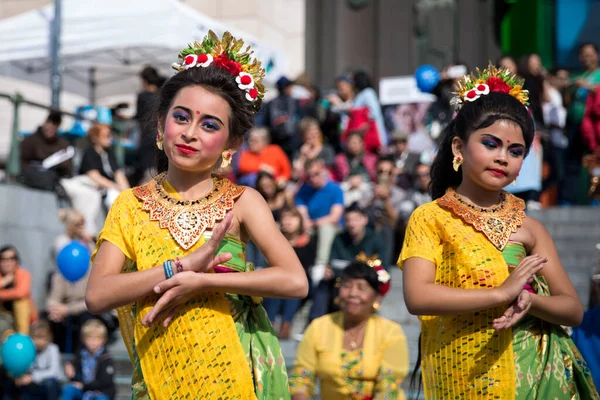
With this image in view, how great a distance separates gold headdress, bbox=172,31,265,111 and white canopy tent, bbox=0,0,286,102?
26.8 ft

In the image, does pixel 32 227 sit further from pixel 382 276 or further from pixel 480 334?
pixel 480 334

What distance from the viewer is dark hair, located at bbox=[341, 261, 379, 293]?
648cm

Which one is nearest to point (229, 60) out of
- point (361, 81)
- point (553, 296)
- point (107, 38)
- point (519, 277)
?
point (519, 277)

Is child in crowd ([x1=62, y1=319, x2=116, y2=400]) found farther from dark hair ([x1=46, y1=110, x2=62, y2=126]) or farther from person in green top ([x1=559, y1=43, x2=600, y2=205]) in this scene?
person in green top ([x1=559, y1=43, x2=600, y2=205])

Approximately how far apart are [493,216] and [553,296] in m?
0.36

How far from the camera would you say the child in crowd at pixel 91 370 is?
315 inches

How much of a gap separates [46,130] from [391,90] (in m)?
4.24

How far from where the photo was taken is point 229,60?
12.5 ft

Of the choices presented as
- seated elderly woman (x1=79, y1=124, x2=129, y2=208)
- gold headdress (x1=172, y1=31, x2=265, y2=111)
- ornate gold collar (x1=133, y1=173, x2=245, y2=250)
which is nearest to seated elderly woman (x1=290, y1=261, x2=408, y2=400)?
ornate gold collar (x1=133, y1=173, x2=245, y2=250)

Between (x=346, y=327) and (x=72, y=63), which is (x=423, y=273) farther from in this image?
(x=72, y=63)

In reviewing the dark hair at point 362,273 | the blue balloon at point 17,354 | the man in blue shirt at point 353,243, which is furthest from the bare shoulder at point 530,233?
the blue balloon at point 17,354

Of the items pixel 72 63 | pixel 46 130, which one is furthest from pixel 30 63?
pixel 46 130

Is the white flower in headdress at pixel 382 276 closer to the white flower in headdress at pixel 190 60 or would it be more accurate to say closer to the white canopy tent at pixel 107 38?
the white flower in headdress at pixel 190 60

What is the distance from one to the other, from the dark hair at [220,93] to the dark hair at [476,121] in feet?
2.68
